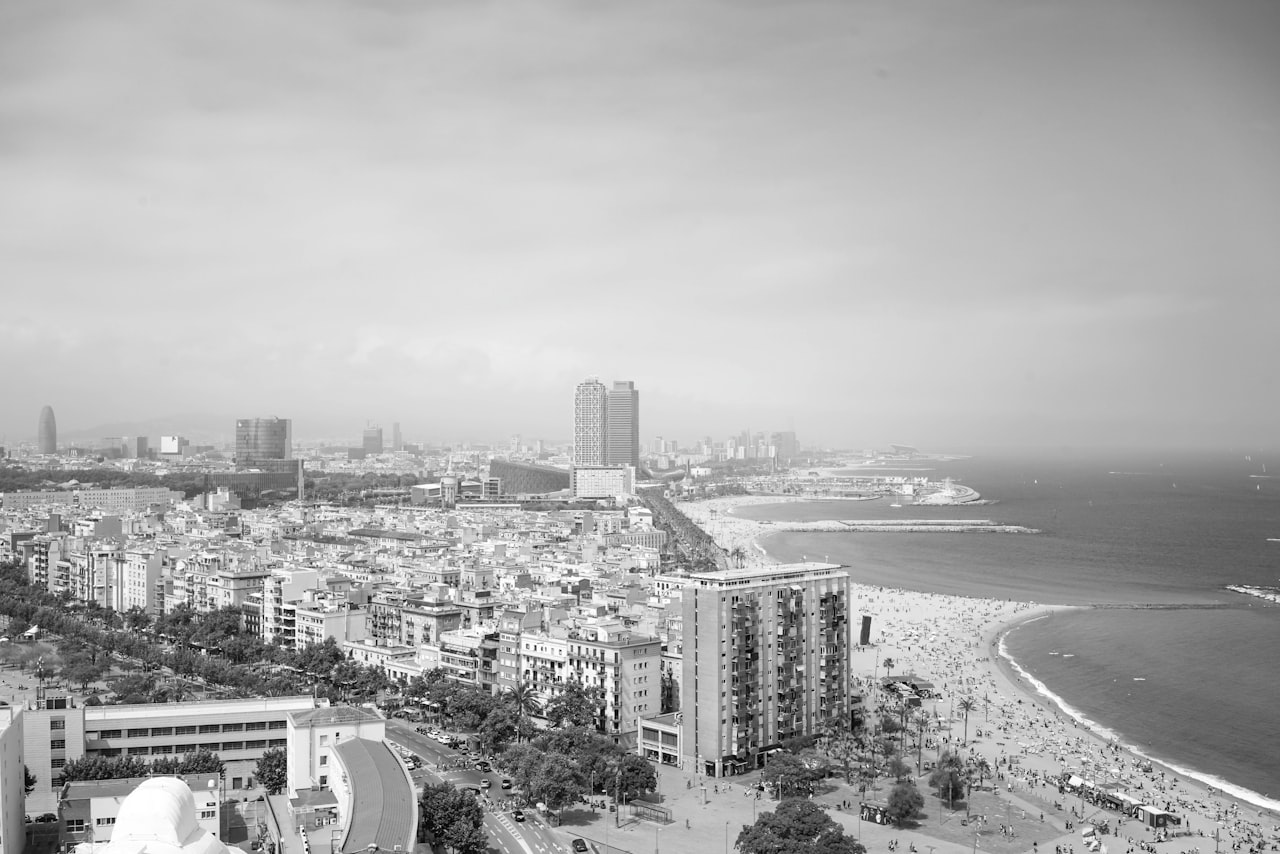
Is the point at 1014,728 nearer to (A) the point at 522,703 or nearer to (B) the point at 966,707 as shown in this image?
(B) the point at 966,707

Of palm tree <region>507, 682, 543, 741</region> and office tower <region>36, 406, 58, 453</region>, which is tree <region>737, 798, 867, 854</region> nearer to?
palm tree <region>507, 682, 543, 741</region>

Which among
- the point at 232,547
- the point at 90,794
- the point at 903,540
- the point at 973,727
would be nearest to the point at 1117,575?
the point at 903,540

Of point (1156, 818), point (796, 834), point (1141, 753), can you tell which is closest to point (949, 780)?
point (1156, 818)

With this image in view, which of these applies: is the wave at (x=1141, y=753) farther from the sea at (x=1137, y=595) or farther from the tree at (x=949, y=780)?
the tree at (x=949, y=780)

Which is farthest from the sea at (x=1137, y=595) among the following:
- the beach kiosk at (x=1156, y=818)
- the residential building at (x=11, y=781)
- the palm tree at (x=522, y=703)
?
the residential building at (x=11, y=781)

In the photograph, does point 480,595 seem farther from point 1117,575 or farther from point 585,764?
point 1117,575

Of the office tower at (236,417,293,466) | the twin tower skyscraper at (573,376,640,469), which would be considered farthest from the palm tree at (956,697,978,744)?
the office tower at (236,417,293,466)
